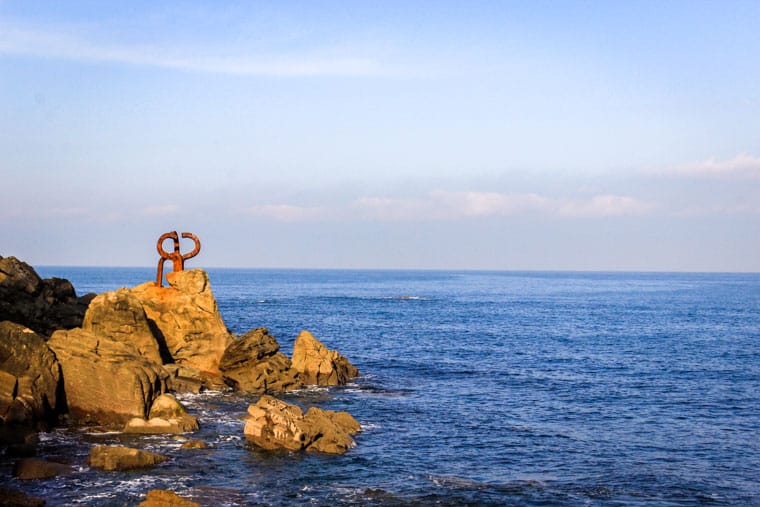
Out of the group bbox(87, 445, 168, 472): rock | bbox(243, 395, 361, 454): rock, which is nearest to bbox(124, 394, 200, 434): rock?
bbox(243, 395, 361, 454): rock

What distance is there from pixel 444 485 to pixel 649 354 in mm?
49821

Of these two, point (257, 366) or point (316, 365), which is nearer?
point (257, 366)

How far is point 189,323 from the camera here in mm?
53875

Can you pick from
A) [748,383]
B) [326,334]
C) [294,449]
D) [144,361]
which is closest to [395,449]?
[294,449]

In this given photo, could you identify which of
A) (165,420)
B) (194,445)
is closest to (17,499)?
(194,445)

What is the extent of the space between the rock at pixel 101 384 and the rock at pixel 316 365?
52.0 ft

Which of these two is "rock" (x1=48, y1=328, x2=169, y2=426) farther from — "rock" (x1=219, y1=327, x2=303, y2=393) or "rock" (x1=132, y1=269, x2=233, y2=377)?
"rock" (x1=132, y1=269, x2=233, y2=377)

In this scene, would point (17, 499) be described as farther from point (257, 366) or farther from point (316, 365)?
point (316, 365)

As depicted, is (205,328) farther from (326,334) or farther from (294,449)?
(326,334)

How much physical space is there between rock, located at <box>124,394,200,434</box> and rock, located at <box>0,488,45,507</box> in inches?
411

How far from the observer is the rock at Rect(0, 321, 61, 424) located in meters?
34.9

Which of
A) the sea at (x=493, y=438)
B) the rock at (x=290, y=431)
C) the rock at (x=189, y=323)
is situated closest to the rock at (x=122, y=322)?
the rock at (x=189, y=323)

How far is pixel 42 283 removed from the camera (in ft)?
187

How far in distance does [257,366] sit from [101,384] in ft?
48.3
